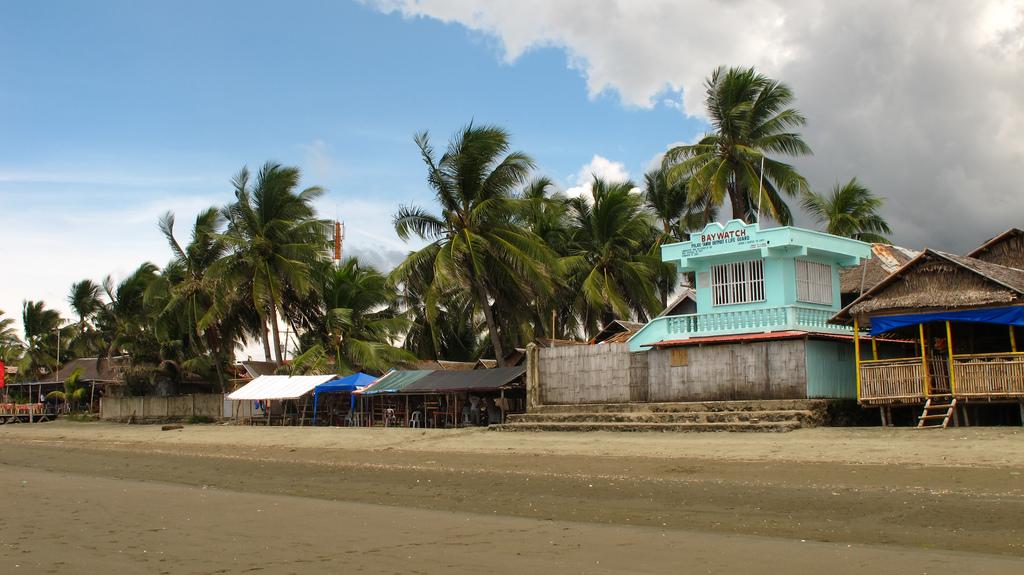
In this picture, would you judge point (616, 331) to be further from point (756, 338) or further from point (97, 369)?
point (97, 369)

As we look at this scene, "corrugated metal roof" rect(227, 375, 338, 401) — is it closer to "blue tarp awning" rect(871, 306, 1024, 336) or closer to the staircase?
the staircase

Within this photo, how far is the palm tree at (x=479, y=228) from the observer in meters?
31.6

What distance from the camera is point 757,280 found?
80.9 feet

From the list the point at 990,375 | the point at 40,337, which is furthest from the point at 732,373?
the point at 40,337

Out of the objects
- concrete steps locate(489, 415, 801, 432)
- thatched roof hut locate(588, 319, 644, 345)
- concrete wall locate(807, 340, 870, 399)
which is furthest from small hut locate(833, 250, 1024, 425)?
thatched roof hut locate(588, 319, 644, 345)

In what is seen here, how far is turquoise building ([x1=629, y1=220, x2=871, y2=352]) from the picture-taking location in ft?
77.5

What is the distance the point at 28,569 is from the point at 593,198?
32.0 m

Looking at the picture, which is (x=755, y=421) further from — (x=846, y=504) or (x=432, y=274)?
(x=432, y=274)

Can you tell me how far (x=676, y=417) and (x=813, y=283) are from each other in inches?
220

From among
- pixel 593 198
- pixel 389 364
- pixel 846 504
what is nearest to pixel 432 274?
pixel 389 364

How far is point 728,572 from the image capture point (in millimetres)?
8477

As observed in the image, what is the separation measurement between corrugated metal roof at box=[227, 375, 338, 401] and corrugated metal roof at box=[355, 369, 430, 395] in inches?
88.8

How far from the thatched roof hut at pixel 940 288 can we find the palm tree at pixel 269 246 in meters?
21.7

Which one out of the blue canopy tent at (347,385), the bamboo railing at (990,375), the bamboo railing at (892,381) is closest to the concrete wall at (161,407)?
the blue canopy tent at (347,385)
